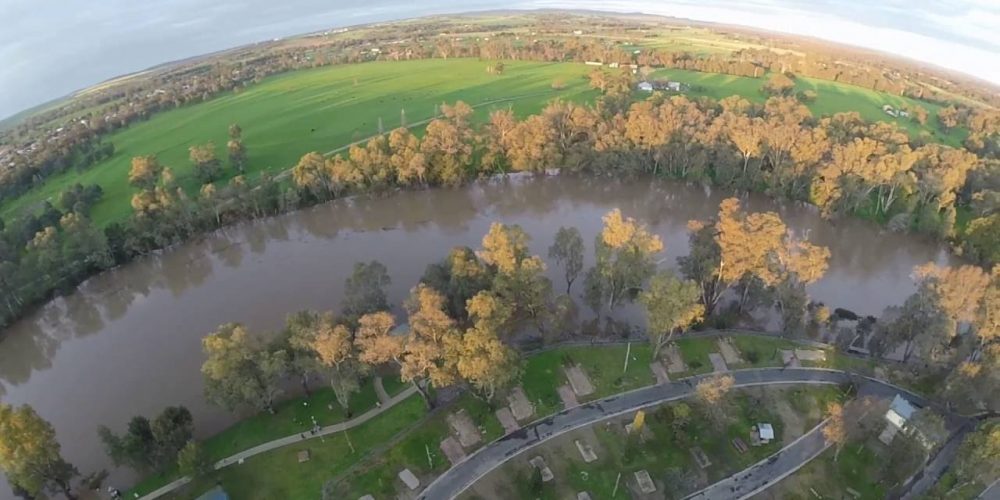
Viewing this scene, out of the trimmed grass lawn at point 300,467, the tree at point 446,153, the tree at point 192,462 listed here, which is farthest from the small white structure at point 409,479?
the tree at point 446,153

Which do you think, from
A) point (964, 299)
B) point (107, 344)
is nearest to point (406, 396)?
point (107, 344)

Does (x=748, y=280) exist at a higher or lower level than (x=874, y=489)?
higher

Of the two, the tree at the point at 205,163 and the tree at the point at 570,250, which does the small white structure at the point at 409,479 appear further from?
the tree at the point at 205,163

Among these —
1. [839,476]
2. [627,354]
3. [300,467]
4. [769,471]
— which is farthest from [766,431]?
[300,467]

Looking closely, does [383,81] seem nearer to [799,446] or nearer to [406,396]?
[406,396]

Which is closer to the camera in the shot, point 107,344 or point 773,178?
point 107,344

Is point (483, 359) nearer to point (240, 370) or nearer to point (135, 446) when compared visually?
point (240, 370)

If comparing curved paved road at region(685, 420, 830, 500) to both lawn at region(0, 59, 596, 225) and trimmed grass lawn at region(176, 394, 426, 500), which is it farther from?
lawn at region(0, 59, 596, 225)

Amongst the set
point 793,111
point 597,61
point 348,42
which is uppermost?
point 348,42

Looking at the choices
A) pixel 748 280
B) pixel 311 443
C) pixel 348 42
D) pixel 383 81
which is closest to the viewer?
pixel 311 443
